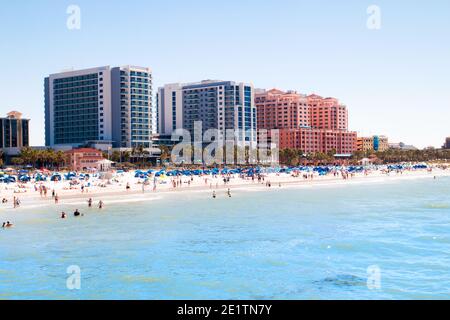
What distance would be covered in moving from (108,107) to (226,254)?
496ft

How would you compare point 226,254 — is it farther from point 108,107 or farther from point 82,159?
point 108,107

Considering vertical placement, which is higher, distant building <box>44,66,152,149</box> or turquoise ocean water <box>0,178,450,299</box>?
distant building <box>44,66,152,149</box>

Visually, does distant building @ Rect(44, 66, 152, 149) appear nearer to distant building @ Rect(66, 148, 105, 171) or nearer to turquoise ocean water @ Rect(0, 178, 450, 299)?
distant building @ Rect(66, 148, 105, 171)

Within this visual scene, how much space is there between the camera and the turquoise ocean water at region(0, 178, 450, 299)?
83.5 feet

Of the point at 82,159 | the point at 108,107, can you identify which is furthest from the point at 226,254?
the point at 108,107

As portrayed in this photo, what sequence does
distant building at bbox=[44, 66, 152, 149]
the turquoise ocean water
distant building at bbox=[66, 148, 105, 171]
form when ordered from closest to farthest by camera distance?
the turquoise ocean water → distant building at bbox=[66, 148, 105, 171] → distant building at bbox=[44, 66, 152, 149]

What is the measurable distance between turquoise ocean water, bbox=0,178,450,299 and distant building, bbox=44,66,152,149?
12186cm

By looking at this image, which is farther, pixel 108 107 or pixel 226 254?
pixel 108 107

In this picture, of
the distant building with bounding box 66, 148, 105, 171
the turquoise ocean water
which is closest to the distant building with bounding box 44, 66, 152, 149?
the distant building with bounding box 66, 148, 105, 171

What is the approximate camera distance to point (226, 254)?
33469mm

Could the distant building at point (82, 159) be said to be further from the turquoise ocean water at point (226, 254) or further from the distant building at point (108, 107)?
the turquoise ocean water at point (226, 254)

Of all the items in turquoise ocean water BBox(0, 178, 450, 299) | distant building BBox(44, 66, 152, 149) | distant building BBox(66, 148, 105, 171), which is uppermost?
distant building BBox(44, 66, 152, 149)

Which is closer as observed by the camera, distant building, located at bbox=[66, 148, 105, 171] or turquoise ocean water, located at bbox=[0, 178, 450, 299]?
turquoise ocean water, located at bbox=[0, 178, 450, 299]
